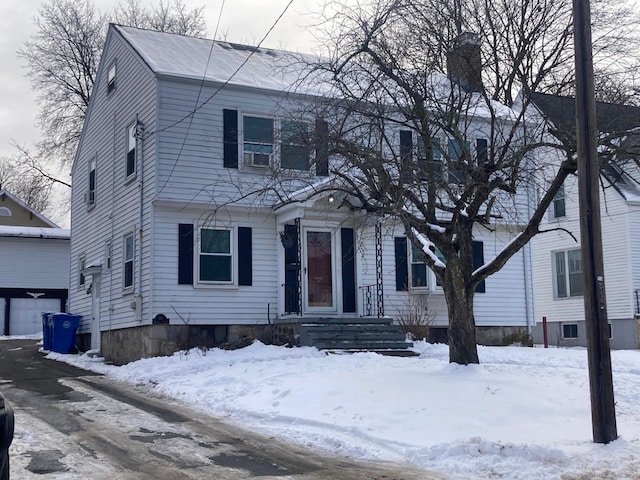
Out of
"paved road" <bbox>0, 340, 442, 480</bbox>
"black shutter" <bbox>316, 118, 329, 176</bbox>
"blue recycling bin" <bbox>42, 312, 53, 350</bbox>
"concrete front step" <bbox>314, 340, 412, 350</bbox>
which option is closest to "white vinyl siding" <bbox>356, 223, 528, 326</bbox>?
"concrete front step" <bbox>314, 340, 412, 350</bbox>

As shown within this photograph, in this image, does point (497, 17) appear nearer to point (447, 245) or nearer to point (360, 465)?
point (447, 245)

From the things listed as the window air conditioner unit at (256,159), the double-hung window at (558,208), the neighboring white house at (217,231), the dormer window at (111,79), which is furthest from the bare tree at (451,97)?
the double-hung window at (558,208)

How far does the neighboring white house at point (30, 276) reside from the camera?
3070 centimetres

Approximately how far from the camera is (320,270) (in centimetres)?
1828

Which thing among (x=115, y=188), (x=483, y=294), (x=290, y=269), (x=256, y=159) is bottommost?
(x=483, y=294)

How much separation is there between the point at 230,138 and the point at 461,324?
26.5 feet

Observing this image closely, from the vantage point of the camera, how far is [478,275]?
12.4m

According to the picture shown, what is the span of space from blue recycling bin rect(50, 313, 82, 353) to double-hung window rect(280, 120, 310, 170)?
9.62 meters

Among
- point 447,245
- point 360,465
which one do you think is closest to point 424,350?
point 447,245

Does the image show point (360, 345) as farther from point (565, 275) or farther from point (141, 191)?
point (565, 275)

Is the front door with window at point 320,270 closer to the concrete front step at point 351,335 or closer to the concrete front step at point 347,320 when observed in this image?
the concrete front step at point 347,320

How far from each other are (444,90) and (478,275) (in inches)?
126

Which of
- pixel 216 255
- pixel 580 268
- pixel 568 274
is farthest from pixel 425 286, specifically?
pixel 568 274

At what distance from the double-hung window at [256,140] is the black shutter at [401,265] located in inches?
159
